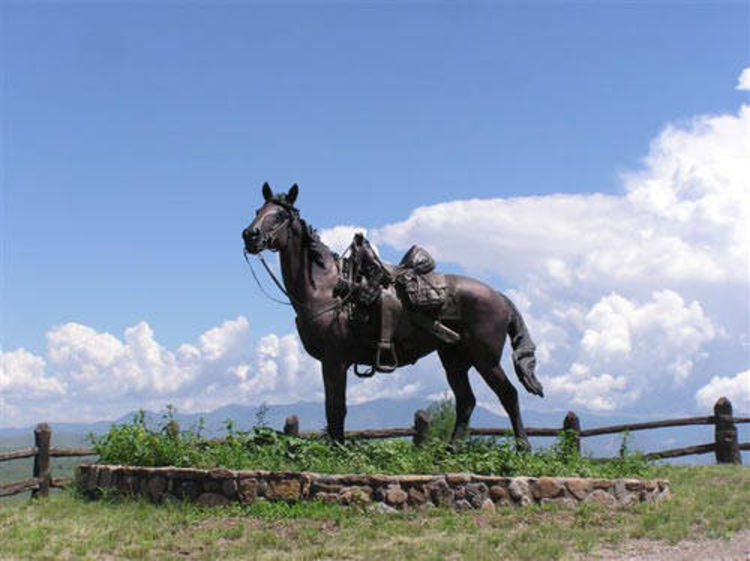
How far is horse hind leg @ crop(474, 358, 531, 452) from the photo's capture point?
38.4ft

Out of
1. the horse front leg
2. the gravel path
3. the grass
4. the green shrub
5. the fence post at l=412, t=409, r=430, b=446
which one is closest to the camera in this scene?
the gravel path

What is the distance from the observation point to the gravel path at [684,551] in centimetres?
818

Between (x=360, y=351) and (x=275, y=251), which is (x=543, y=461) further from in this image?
(x=275, y=251)

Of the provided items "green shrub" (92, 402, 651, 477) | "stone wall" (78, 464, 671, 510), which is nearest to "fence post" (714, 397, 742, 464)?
"green shrub" (92, 402, 651, 477)

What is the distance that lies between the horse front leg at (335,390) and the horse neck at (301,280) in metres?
0.79

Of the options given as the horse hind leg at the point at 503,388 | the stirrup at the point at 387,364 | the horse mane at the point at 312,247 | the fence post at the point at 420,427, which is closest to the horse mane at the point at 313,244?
the horse mane at the point at 312,247

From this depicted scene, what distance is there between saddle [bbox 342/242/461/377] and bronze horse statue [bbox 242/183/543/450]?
136mm

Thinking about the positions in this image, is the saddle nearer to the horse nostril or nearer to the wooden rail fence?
the horse nostril

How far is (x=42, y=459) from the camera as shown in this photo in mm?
14398

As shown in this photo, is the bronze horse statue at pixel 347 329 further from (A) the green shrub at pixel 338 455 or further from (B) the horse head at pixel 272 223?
(A) the green shrub at pixel 338 455

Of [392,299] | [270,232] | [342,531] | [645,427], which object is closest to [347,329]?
[392,299]

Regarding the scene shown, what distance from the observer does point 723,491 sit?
11750 millimetres

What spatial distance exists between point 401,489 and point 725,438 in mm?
9471

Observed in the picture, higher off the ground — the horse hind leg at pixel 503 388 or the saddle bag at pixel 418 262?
the saddle bag at pixel 418 262
